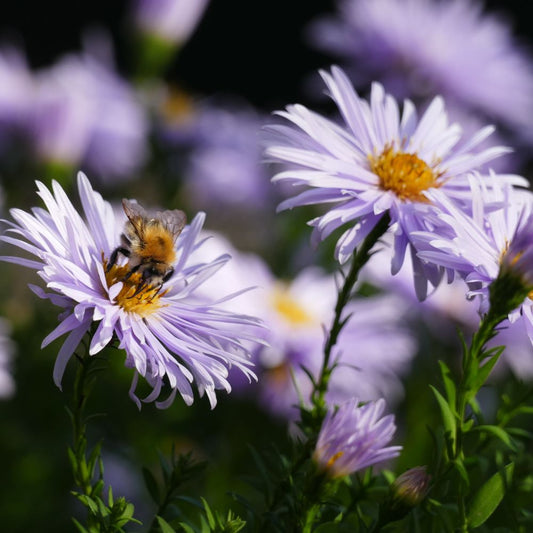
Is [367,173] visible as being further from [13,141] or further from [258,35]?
[258,35]

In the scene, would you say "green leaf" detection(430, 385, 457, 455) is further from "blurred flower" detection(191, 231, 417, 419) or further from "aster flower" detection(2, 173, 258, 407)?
"blurred flower" detection(191, 231, 417, 419)

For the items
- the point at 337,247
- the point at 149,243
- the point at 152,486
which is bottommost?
the point at 152,486

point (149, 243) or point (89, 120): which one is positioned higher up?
point (149, 243)

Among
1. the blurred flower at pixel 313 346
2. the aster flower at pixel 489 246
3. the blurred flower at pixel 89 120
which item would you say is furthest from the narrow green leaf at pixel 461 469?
the blurred flower at pixel 89 120

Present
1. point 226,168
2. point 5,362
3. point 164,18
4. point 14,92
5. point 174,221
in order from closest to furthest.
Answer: point 174,221
point 5,362
point 14,92
point 164,18
point 226,168

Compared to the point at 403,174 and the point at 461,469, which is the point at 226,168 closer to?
the point at 403,174

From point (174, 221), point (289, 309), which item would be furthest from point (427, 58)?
point (174, 221)

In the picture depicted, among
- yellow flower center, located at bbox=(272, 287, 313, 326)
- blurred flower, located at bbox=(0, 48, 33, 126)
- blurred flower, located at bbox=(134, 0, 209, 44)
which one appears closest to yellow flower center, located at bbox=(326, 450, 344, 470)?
yellow flower center, located at bbox=(272, 287, 313, 326)
